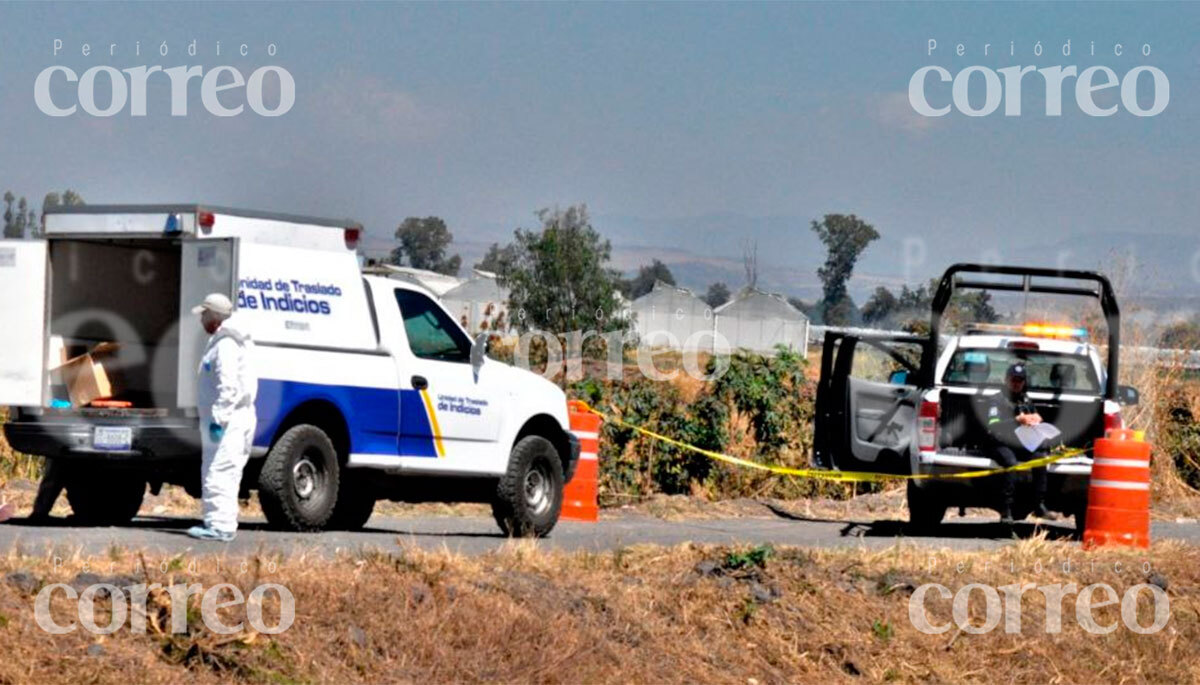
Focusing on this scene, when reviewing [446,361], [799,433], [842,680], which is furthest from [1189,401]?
[842,680]

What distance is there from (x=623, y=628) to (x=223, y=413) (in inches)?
156

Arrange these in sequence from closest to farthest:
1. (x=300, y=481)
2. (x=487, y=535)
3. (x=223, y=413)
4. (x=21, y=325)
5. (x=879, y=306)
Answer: (x=223, y=413)
(x=300, y=481)
(x=21, y=325)
(x=487, y=535)
(x=879, y=306)

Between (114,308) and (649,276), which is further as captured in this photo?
(649,276)

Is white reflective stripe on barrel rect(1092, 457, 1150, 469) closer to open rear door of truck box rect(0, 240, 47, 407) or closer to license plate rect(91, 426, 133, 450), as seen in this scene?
license plate rect(91, 426, 133, 450)

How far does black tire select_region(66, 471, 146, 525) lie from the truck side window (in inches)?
96.4

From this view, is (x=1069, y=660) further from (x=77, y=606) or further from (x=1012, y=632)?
(x=77, y=606)

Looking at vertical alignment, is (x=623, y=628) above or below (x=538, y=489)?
below

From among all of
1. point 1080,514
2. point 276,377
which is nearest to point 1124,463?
point 1080,514

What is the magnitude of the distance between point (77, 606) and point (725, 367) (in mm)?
14740

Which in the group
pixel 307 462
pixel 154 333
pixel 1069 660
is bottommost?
pixel 1069 660

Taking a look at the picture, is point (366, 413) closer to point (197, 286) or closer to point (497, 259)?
point (197, 286)

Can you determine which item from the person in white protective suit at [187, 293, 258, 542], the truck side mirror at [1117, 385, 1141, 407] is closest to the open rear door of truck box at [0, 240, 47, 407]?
the person in white protective suit at [187, 293, 258, 542]

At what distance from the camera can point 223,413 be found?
12.9 meters

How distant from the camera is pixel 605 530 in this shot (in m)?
17.2
